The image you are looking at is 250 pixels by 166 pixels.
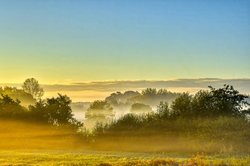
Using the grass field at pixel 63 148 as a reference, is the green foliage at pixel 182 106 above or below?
above

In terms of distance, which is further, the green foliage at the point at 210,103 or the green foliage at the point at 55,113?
the green foliage at the point at 55,113

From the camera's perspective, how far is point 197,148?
41.2m

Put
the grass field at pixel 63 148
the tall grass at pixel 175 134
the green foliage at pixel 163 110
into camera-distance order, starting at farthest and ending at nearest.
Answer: the green foliage at pixel 163 110, the tall grass at pixel 175 134, the grass field at pixel 63 148

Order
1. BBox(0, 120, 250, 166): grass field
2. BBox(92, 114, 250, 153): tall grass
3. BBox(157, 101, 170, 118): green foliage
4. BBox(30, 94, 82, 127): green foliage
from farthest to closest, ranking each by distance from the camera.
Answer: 1. BBox(30, 94, 82, 127): green foliage
2. BBox(157, 101, 170, 118): green foliage
3. BBox(92, 114, 250, 153): tall grass
4. BBox(0, 120, 250, 166): grass field

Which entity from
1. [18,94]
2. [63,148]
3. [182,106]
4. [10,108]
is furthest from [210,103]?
[18,94]

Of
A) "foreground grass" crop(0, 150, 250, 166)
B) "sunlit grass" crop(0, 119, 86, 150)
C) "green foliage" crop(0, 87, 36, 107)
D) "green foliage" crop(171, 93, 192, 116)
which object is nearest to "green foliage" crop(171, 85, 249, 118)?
"green foliage" crop(171, 93, 192, 116)

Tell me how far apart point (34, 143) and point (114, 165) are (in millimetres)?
22917

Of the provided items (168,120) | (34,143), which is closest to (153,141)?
(168,120)

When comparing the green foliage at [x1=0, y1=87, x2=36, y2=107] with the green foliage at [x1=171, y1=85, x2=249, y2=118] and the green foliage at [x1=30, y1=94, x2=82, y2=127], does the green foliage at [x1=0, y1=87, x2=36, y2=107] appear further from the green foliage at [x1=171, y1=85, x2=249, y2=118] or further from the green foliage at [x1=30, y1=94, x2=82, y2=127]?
the green foliage at [x1=171, y1=85, x2=249, y2=118]

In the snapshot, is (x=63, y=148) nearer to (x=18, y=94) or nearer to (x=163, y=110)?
(x=163, y=110)

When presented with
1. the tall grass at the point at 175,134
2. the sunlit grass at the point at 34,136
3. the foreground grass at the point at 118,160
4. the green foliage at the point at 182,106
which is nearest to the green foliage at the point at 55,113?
the sunlit grass at the point at 34,136

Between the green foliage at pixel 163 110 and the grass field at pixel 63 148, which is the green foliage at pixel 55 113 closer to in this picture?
the grass field at pixel 63 148

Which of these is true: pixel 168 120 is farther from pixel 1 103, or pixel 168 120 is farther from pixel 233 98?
pixel 1 103

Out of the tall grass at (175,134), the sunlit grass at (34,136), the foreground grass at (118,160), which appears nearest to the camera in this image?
the foreground grass at (118,160)
